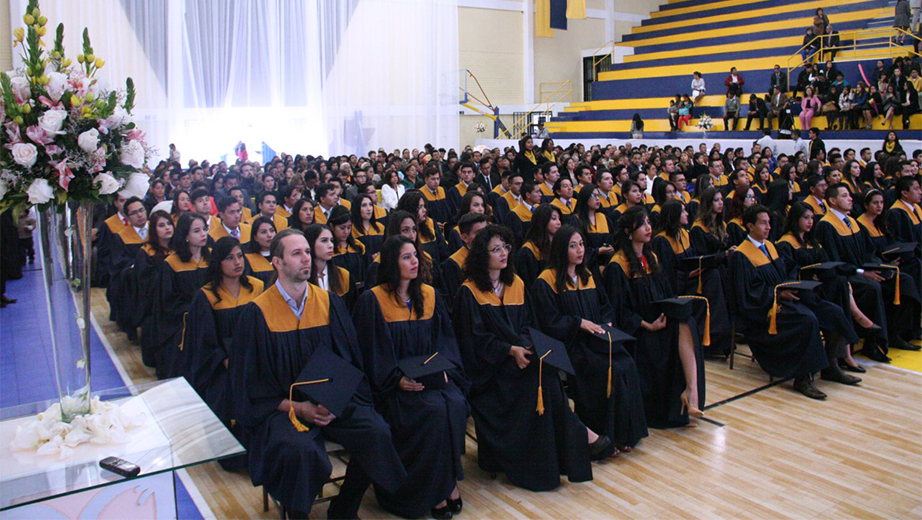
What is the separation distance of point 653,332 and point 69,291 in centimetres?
399

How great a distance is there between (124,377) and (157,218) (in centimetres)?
147

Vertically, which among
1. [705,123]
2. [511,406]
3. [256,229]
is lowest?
[511,406]

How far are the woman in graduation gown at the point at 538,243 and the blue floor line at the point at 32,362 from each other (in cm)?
324

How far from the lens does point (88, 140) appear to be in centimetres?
291

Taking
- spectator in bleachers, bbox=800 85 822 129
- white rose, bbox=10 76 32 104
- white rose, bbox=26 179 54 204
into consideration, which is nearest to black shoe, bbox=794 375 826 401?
white rose, bbox=26 179 54 204

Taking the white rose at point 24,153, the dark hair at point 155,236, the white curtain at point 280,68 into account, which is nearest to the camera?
the white rose at point 24,153

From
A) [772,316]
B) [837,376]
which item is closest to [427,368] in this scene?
[772,316]

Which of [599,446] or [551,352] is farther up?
[551,352]

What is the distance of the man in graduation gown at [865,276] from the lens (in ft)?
23.4

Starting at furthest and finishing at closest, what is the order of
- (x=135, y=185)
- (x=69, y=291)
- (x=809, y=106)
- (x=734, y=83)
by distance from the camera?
(x=734, y=83)
(x=809, y=106)
(x=135, y=185)
(x=69, y=291)

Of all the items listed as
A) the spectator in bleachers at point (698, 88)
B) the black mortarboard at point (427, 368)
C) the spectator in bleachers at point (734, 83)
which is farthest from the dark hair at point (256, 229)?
the spectator in bleachers at point (698, 88)

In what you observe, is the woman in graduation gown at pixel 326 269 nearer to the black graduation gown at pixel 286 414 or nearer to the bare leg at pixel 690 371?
the black graduation gown at pixel 286 414

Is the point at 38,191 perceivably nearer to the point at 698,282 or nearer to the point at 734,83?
the point at 698,282

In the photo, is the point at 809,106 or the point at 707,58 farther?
the point at 707,58
